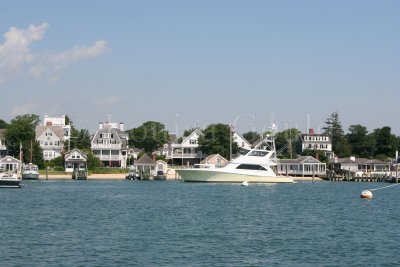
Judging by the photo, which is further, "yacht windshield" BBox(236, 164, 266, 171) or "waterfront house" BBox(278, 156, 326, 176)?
"waterfront house" BBox(278, 156, 326, 176)

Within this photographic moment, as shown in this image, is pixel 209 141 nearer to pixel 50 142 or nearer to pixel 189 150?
pixel 189 150

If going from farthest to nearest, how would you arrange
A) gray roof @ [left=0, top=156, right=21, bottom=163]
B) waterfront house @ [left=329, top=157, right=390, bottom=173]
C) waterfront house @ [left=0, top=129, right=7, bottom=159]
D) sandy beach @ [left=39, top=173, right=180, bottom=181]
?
1. waterfront house @ [left=329, top=157, right=390, bottom=173]
2. waterfront house @ [left=0, top=129, right=7, bottom=159]
3. gray roof @ [left=0, top=156, right=21, bottom=163]
4. sandy beach @ [left=39, top=173, right=180, bottom=181]

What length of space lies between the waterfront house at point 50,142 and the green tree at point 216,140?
101 ft

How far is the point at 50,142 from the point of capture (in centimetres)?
14675

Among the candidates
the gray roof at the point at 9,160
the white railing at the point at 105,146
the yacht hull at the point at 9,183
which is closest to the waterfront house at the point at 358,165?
the white railing at the point at 105,146

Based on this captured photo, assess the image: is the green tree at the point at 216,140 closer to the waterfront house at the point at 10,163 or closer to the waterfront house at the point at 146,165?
the waterfront house at the point at 146,165

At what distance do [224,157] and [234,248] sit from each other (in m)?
112

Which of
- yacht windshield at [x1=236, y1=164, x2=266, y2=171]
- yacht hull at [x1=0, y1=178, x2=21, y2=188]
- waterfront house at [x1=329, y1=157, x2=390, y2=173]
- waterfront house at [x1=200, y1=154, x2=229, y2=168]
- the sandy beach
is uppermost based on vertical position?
waterfront house at [x1=200, y1=154, x2=229, y2=168]

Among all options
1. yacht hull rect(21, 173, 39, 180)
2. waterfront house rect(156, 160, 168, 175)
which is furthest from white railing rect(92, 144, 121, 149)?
yacht hull rect(21, 173, 39, 180)

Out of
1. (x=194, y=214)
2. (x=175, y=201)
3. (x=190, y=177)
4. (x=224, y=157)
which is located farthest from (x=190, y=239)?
(x=224, y=157)

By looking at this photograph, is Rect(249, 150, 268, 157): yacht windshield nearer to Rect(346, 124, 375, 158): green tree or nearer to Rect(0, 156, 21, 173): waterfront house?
Rect(0, 156, 21, 173): waterfront house

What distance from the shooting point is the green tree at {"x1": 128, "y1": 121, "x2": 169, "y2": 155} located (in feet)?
502

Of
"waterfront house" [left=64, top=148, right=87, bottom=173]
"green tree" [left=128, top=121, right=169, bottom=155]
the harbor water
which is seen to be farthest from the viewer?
"green tree" [left=128, top=121, right=169, bottom=155]

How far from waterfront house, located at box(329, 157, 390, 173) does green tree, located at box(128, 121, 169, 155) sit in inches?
1500
